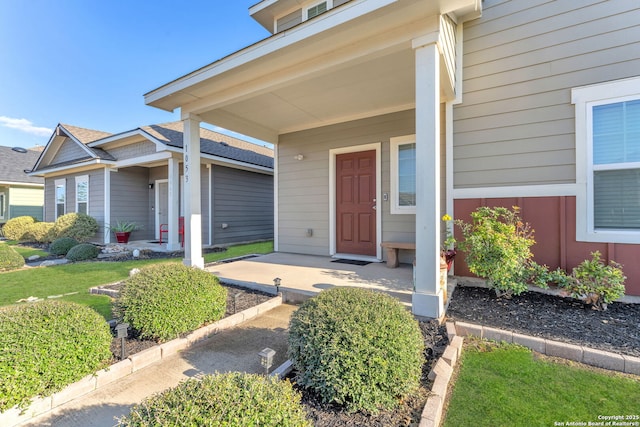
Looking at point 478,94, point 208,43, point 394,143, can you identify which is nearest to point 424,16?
point 478,94

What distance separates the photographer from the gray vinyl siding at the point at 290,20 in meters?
5.78

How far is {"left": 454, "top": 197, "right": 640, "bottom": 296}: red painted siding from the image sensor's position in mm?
3127

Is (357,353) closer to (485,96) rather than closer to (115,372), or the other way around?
(115,372)

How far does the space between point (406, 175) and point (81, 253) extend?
7.49 meters

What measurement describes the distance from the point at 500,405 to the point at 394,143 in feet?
13.7

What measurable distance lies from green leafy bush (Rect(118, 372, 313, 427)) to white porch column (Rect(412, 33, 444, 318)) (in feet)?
6.20

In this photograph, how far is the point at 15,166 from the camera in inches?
569

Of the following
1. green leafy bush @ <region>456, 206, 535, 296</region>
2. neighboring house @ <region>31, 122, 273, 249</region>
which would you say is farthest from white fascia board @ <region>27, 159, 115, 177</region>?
green leafy bush @ <region>456, 206, 535, 296</region>

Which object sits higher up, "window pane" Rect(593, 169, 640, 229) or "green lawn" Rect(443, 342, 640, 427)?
"window pane" Rect(593, 169, 640, 229)

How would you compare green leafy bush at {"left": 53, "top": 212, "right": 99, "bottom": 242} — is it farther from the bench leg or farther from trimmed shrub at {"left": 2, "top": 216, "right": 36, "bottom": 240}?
the bench leg

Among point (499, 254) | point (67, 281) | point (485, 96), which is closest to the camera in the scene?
point (499, 254)

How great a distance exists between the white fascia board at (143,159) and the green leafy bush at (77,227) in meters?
1.95

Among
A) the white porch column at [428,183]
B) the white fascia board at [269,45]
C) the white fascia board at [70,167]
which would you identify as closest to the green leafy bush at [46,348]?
the white porch column at [428,183]

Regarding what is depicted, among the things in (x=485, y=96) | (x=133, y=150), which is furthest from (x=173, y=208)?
(x=485, y=96)
